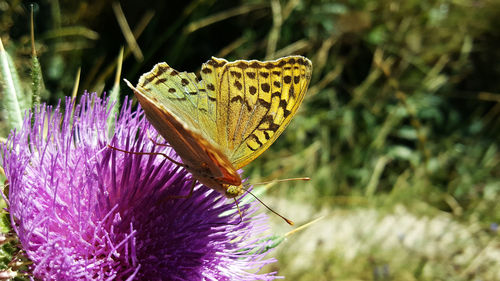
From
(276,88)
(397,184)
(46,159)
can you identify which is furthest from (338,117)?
(46,159)

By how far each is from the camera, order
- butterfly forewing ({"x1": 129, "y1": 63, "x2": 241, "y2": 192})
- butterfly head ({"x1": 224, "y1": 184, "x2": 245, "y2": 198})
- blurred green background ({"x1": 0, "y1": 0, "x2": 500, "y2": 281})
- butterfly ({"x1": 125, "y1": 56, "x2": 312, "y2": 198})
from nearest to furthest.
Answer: butterfly forewing ({"x1": 129, "y1": 63, "x2": 241, "y2": 192}) → butterfly head ({"x1": 224, "y1": 184, "x2": 245, "y2": 198}) → butterfly ({"x1": 125, "y1": 56, "x2": 312, "y2": 198}) → blurred green background ({"x1": 0, "y1": 0, "x2": 500, "y2": 281})

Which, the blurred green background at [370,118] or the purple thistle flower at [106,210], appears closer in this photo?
the purple thistle flower at [106,210]

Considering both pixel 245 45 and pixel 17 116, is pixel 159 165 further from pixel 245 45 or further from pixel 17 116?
pixel 245 45

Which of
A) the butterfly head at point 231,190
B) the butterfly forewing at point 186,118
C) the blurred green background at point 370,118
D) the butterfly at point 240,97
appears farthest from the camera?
the blurred green background at point 370,118

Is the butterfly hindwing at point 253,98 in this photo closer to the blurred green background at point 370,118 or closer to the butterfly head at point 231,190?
the butterfly head at point 231,190

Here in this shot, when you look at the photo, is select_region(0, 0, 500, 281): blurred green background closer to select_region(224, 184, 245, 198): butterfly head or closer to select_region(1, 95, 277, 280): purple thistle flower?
select_region(1, 95, 277, 280): purple thistle flower

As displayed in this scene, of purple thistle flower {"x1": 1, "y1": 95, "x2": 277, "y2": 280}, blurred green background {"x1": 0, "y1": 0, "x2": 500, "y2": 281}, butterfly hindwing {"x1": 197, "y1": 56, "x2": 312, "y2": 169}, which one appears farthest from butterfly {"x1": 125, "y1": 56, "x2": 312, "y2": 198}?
blurred green background {"x1": 0, "y1": 0, "x2": 500, "y2": 281}

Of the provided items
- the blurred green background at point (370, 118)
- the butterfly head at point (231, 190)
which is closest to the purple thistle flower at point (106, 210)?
the butterfly head at point (231, 190)
